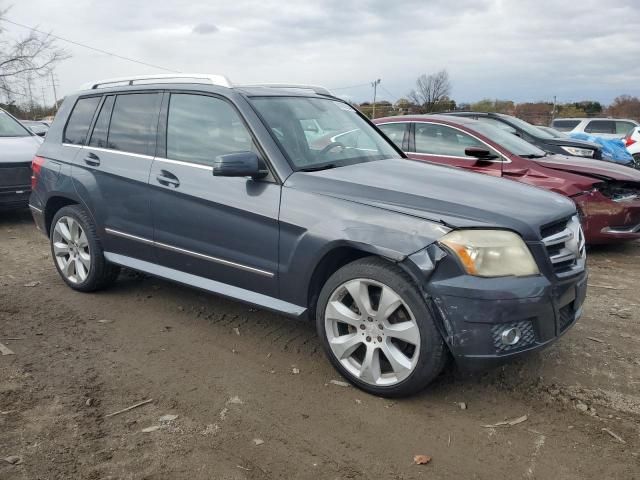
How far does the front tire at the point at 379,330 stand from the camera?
2.96 meters

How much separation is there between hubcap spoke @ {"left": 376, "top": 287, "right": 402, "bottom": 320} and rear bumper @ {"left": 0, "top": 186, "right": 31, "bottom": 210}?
662cm

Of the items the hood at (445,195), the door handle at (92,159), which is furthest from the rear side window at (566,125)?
the door handle at (92,159)

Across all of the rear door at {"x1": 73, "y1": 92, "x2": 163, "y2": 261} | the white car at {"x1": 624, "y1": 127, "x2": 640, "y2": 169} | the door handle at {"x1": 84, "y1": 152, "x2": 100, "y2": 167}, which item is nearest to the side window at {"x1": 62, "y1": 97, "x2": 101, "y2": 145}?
the rear door at {"x1": 73, "y1": 92, "x2": 163, "y2": 261}

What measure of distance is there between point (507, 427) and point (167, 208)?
2662 millimetres

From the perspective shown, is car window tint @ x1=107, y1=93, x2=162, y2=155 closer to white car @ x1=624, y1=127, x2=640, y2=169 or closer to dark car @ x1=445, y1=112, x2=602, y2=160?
dark car @ x1=445, y1=112, x2=602, y2=160

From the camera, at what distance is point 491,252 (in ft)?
9.46

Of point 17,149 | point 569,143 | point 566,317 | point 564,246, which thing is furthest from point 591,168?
point 17,149

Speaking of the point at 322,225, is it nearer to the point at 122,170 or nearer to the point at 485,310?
the point at 485,310

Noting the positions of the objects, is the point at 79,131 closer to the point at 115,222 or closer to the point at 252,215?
the point at 115,222

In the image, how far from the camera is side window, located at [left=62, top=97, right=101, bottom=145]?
15.9 ft

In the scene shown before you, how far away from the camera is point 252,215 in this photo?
3.54 m

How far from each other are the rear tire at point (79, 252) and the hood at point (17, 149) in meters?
3.44

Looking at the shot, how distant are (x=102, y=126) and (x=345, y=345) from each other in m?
2.93

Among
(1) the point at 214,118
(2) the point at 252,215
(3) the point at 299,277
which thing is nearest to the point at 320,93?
(1) the point at 214,118
